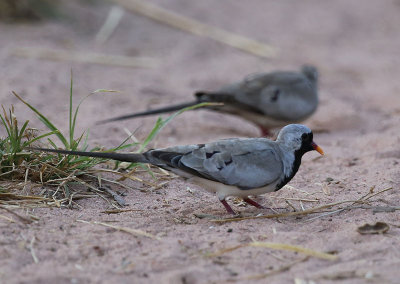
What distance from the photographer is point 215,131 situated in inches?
252

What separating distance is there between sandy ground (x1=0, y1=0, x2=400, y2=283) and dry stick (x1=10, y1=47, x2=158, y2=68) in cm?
13

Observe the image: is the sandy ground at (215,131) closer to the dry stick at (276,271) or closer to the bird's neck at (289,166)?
the dry stick at (276,271)

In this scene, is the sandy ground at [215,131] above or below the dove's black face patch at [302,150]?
below

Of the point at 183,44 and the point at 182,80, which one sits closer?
the point at 182,80

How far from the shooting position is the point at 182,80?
7852 mm

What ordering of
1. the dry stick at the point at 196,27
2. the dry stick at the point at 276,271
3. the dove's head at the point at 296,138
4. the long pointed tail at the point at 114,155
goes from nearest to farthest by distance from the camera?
the dry stick at the point at 276,271, the long pointed tail at the point at 114,155, the dove's head at the point at 296,138, the dry stick at the point at 196,27

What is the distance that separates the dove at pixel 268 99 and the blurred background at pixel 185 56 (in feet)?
0.94

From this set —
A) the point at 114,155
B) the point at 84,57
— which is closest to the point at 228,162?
the point at 114,155

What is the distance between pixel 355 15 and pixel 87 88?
531 cm

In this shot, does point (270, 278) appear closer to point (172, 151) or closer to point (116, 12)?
point (172, 151)

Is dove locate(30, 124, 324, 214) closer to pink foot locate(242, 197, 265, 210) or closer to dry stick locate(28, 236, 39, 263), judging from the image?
pink foot locate(242, 197, 265, 210)

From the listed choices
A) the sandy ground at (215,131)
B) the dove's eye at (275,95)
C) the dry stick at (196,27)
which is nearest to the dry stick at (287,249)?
the sandy ground at (215,131)

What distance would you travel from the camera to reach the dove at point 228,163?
3.89 m

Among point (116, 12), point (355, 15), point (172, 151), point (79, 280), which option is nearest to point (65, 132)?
point (172, 151)
